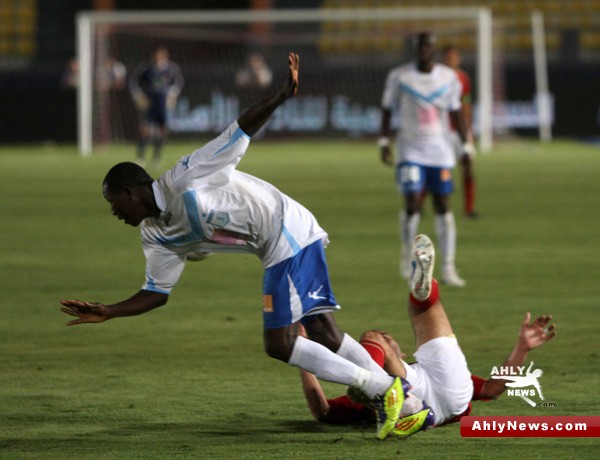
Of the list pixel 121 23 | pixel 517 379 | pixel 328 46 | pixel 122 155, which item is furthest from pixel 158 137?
pixel 517 379

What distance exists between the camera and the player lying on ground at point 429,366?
6004 mm

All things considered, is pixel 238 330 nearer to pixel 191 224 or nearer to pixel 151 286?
pixel 151 286

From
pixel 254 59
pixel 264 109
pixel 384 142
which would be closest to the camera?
pixel 264 109

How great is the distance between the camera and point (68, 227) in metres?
15.2

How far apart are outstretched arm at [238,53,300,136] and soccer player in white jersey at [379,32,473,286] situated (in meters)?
5.12

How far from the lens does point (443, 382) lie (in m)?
6.00

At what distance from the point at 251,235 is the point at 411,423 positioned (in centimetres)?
116

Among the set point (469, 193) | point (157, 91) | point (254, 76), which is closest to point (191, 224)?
point (469, 193)

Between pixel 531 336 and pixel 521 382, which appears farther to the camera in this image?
pixel 521 382

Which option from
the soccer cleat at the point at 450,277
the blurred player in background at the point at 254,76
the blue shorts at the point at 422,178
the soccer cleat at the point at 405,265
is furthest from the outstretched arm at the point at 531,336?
the blurred player in background at the point at 254,76

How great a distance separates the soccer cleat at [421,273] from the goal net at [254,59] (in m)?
21.2

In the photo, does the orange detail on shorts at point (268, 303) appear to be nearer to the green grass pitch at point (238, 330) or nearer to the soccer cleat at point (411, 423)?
the green grass pitch at point (238, 330)

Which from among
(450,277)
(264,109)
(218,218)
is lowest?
(450,277)

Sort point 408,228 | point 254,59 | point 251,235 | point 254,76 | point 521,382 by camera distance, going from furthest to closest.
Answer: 1. point 254,76
2. point 254,59
3. point 408,228
4. point 521,382
5. point 251,235
